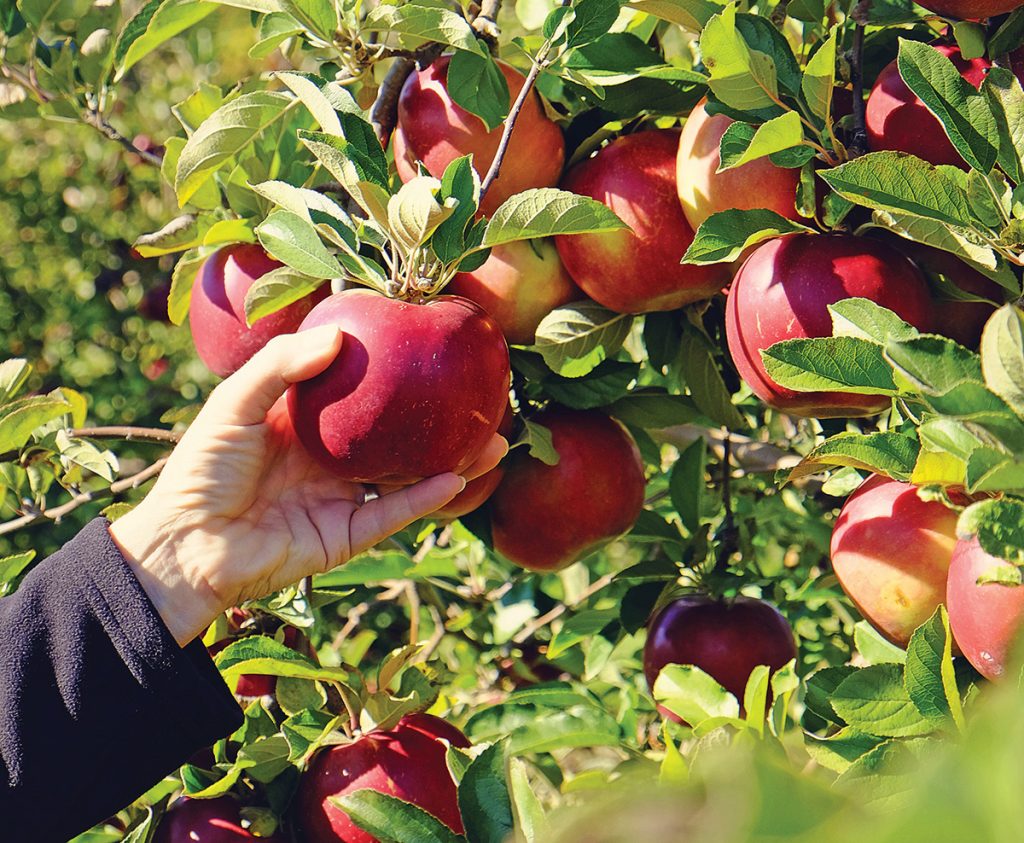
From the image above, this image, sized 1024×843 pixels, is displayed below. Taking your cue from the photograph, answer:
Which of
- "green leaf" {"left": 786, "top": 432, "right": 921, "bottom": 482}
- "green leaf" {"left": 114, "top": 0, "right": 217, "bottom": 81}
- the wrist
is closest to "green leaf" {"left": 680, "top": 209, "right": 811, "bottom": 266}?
"green leaf" {"left": 786, "top": 432, "right": 921, "bottom": 482}

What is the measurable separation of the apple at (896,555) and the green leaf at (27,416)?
90 centimetres

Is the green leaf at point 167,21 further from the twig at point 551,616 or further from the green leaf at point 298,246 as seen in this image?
the twig at point 551,616

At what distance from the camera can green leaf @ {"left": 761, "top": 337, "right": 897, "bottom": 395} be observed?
0.73m

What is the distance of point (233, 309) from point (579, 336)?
380mm

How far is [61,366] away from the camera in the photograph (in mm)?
3008

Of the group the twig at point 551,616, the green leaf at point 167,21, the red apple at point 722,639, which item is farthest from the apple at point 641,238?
the twig at point 551,616

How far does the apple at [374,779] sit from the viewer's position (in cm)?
105

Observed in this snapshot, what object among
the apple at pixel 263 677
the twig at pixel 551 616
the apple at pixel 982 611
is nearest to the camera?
the apple at pixel 982 611

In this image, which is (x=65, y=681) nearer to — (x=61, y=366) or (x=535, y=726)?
(x=535, y=726)

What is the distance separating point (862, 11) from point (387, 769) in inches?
33.3

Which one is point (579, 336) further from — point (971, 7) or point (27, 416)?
point (27, 416)

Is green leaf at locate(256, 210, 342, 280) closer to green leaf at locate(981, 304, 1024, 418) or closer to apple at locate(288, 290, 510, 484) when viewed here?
apple at locate(288, 290, 510, 484)

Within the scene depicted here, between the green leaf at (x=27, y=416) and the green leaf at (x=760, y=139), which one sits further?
the green leaf at (x=27, y=416)

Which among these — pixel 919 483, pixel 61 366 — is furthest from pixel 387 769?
pixel 61 366
